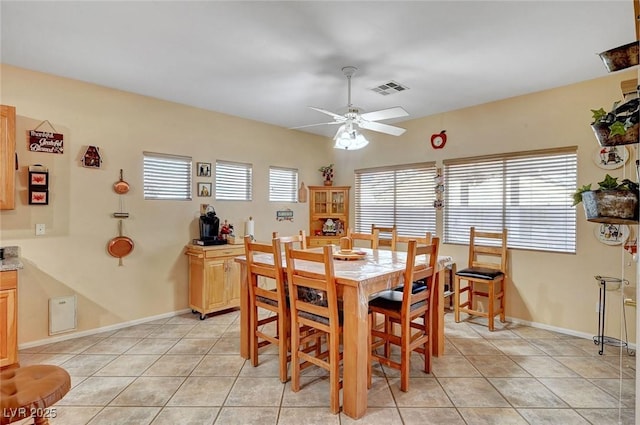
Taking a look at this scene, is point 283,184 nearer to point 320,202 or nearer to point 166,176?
point 320,202

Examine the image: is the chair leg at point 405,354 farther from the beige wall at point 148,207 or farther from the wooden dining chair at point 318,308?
the beige wall at point 148,207

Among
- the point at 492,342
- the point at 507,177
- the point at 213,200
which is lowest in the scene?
the point at 492,342

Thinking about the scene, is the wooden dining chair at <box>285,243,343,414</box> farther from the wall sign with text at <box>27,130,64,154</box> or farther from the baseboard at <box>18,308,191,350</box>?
the wall sign with text at <box>27,130,64,154</box>

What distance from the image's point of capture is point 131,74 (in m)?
3.29

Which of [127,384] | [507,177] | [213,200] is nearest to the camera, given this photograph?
[127,384]

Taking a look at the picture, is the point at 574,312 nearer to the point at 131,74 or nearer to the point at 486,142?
the point at 486,142

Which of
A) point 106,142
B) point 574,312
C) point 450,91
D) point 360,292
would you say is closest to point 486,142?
point 450,91

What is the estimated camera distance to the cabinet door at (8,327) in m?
2.64

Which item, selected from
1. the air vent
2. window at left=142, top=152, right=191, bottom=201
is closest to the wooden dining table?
the air vent

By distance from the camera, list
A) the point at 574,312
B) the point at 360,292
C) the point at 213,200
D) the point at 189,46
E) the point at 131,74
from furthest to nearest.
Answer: the point at 213,200
the point at 574,312
the point at 131,74
the point at 189,46
the point at 360,292

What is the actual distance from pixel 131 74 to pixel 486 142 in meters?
4.22

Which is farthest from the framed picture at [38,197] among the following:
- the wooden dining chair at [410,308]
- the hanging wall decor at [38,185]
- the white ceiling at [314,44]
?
the wooden dining chair at [410,308]

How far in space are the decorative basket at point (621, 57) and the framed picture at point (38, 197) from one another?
4.43 meters

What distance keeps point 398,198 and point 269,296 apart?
3.13m
